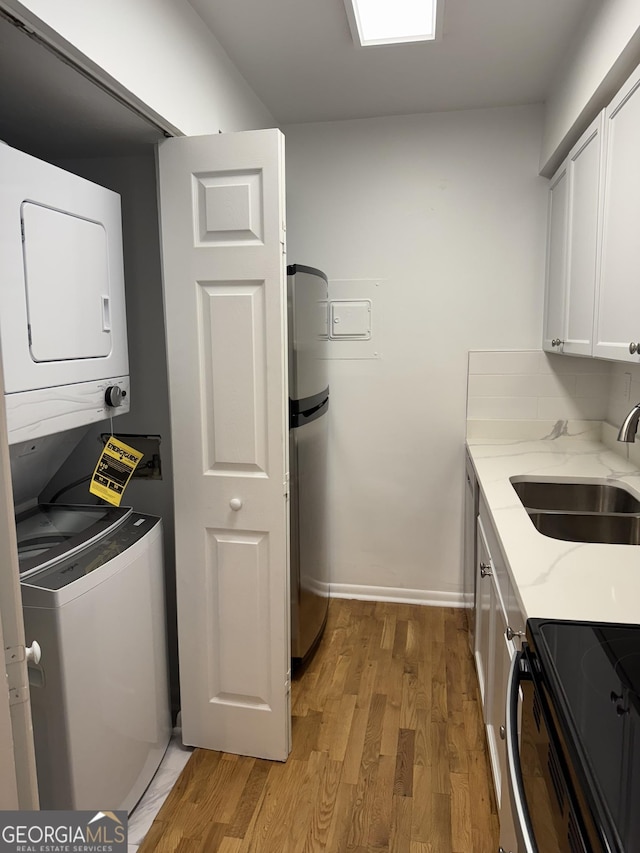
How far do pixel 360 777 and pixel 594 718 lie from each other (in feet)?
4.51

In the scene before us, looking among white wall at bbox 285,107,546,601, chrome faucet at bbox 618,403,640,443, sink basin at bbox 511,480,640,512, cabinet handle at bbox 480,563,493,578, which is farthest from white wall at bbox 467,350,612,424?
chrome faucet at bbox 618,403,640,443

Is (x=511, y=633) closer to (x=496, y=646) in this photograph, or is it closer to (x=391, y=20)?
(x=496, y=646)

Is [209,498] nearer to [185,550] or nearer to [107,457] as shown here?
[185,550]

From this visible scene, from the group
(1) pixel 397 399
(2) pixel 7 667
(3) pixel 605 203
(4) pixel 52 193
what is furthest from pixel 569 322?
(2) pixel 7 667

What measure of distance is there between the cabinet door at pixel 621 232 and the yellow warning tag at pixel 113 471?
1.52 m

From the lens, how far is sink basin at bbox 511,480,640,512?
83.0 inches

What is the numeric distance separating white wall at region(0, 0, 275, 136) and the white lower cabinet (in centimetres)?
158

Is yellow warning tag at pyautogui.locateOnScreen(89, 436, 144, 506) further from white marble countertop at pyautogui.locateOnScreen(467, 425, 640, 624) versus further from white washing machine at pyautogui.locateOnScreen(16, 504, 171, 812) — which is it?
white marble countertop at pyautogui.locateOnScreen(467, 425, 640, 624)

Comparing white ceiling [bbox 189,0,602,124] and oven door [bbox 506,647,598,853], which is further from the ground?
white ceiling [bbox 189,0,602,124]

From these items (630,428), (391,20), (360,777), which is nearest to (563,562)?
(630,428)

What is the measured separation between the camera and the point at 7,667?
981 mm

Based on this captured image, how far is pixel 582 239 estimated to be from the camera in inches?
83.7

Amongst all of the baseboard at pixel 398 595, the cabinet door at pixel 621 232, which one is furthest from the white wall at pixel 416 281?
the cabinet door at pixel 621 232

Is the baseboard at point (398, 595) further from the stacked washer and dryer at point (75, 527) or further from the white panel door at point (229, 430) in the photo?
the stacked washer and dryer at point (75, 527)
